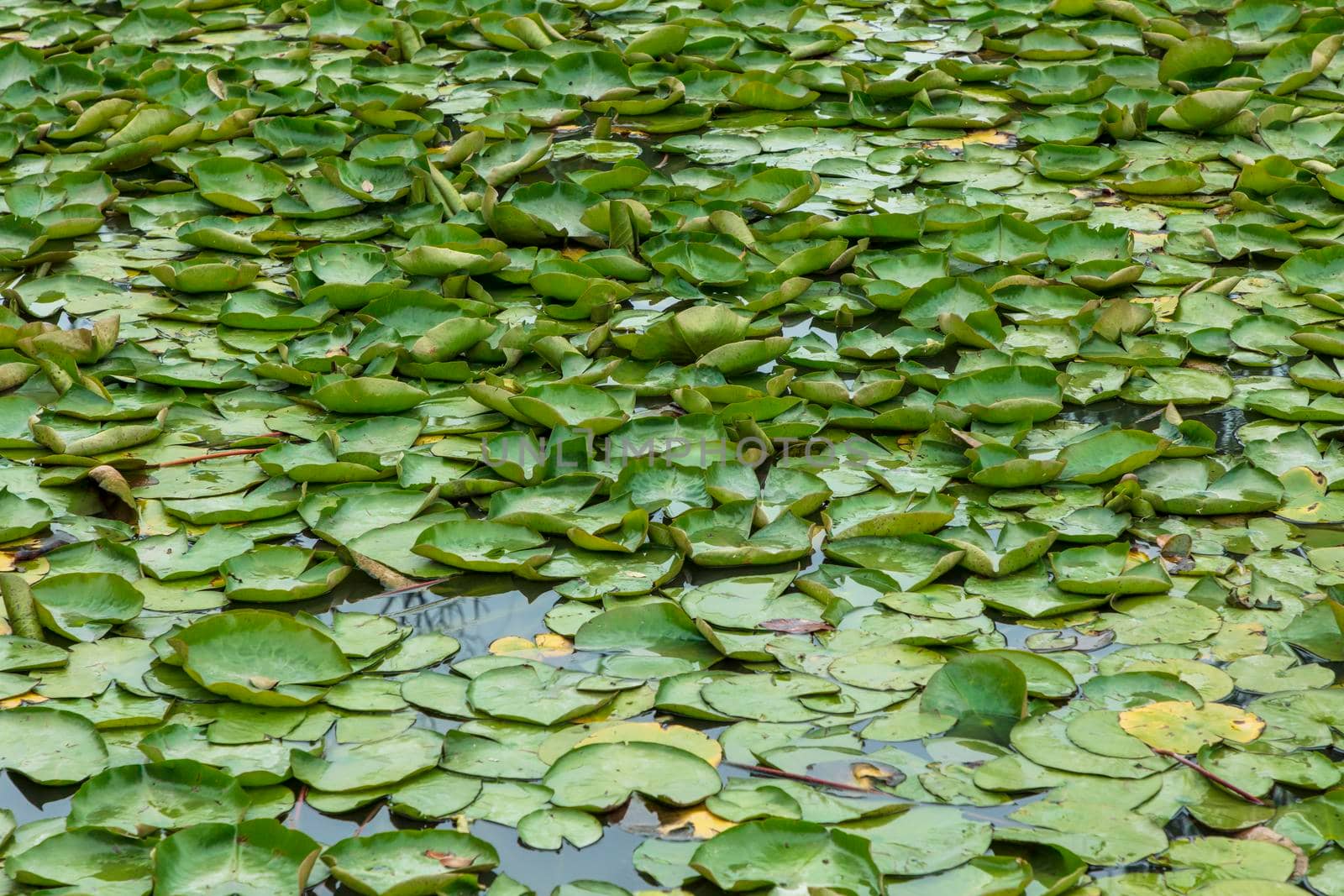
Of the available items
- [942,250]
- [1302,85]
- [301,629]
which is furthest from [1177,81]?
[301,629]

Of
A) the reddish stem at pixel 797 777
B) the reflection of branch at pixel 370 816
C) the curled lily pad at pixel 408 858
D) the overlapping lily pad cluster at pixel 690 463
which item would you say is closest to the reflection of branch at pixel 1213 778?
the overlapping lily pad cluster at pixel 690 463

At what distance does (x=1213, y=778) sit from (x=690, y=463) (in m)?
1.15

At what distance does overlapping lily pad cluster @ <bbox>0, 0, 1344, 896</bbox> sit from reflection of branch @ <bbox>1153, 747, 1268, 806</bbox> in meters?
0.02

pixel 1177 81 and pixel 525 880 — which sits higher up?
pixel 1177 81

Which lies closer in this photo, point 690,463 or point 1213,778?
point 1213,778

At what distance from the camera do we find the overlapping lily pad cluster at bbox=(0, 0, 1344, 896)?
189 cm

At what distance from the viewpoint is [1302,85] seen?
4387 millimetres

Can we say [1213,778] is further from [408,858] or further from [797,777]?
[408,858]

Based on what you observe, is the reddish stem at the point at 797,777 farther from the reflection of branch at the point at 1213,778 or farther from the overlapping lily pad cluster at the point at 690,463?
the reflection of branch at the point at 1213,778

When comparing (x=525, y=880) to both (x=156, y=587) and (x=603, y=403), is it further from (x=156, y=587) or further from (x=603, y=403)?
(x=603, y=403)

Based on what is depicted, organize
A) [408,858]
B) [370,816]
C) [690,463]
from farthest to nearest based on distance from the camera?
[690,463], [370,816], [408,858]

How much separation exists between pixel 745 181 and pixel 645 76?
107 cm

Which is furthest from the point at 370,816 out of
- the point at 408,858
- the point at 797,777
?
the point at 797,777

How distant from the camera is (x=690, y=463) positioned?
8.90ft
